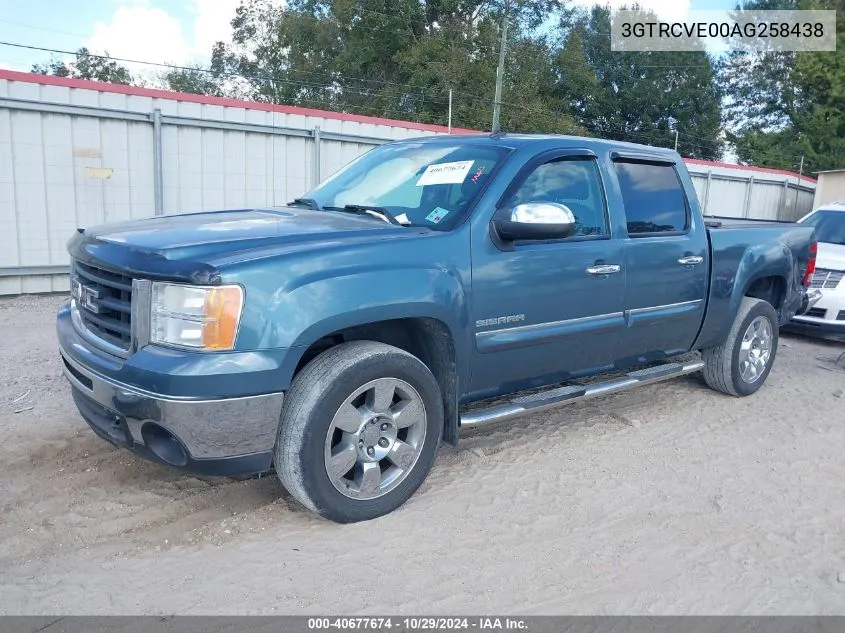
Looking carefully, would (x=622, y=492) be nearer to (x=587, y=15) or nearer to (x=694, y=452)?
(x=694, y=452)

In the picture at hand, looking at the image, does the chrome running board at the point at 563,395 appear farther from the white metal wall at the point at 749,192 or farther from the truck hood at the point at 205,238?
the white metal wall at the point at 749,192

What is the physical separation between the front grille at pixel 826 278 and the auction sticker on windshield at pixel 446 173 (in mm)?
5667

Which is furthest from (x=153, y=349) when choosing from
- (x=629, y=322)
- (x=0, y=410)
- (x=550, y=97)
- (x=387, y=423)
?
(x=550, y=97)

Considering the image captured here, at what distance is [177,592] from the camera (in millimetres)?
2789

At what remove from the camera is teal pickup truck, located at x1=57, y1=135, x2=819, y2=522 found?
116 inches

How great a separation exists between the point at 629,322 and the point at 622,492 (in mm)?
1133

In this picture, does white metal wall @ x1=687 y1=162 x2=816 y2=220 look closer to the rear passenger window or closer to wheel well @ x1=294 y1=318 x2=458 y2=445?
the rear passenger window

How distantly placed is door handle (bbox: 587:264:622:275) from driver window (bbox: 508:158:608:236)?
8.4 inches

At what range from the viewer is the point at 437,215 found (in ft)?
12.4

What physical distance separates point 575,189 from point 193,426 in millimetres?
2627

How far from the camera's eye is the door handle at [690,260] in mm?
4801

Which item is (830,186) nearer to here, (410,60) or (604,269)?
(604,269)

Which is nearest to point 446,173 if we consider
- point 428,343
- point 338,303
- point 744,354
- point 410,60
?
point 428,343

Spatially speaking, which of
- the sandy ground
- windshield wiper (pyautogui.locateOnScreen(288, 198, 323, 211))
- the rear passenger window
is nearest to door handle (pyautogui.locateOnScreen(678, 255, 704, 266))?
the rear passenger window
